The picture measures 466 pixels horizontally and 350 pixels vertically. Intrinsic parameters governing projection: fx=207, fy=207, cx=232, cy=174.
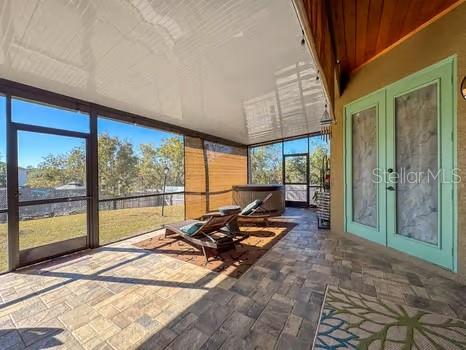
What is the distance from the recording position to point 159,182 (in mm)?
6570

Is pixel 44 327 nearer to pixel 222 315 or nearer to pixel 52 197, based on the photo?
pixel 222 315

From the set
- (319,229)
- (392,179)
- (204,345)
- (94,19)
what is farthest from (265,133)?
(204,345)

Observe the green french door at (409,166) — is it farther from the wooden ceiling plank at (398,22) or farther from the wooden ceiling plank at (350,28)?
the wooden ceiling plank at (350,28)

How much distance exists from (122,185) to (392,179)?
574 cm

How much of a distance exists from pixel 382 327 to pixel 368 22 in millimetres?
3364

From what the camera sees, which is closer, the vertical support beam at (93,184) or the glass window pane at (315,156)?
the vertical support beam at (93,184)

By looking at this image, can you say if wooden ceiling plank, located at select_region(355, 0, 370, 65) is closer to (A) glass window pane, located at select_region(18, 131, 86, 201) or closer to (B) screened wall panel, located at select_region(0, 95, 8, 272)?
(A) glass window pane, located at select_region(18, 131, 86, 201)

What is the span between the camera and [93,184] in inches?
148

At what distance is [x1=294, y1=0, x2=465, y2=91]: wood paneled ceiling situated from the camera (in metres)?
2.29

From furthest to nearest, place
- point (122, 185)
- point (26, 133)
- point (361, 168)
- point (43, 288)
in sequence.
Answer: point (122, 185), point (361, 168), point (26, 133), point (43, 288)

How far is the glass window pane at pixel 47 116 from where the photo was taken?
9.87 ft

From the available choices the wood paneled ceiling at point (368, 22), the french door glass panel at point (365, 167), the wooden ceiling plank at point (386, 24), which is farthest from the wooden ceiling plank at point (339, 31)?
the french door glass panel at point (365, 167)

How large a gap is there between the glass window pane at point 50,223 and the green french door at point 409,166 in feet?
16.5

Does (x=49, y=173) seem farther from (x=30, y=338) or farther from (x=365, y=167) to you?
(x=365, y=167)
